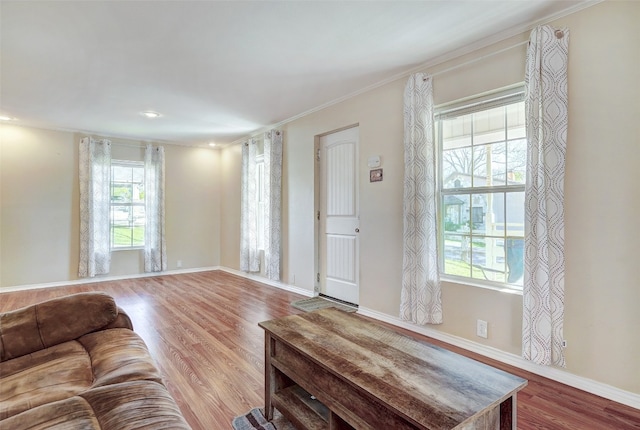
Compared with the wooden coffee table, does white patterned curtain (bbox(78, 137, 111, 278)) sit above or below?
above

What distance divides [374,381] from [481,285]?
1.88 metres

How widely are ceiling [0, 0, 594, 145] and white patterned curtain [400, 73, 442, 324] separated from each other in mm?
396

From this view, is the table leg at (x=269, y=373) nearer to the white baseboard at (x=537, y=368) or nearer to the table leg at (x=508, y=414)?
the table leg at (x=508, y=414)

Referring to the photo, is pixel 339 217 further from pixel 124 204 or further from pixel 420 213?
pixel 124 204

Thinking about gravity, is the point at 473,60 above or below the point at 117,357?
above

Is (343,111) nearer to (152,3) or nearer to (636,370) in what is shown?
(152,3)

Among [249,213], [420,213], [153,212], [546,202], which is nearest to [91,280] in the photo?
[153,212]

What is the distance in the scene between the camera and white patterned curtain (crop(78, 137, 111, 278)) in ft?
16.7

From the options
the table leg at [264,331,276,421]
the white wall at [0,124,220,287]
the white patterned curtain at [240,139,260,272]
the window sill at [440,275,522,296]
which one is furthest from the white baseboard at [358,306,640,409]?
the white wall at [0,124,220,287]

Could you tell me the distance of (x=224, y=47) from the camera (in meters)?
2.62

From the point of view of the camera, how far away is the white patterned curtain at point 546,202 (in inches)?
84.3

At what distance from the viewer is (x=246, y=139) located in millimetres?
5734

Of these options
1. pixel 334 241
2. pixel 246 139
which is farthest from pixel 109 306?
pixel 246 139

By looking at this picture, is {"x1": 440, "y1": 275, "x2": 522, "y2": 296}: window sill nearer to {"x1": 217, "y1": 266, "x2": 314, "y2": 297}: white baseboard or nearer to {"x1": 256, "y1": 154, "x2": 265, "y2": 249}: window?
{"x1": 217, "y1": 266, "x2": 314, "y2": 297}: white baseboard
